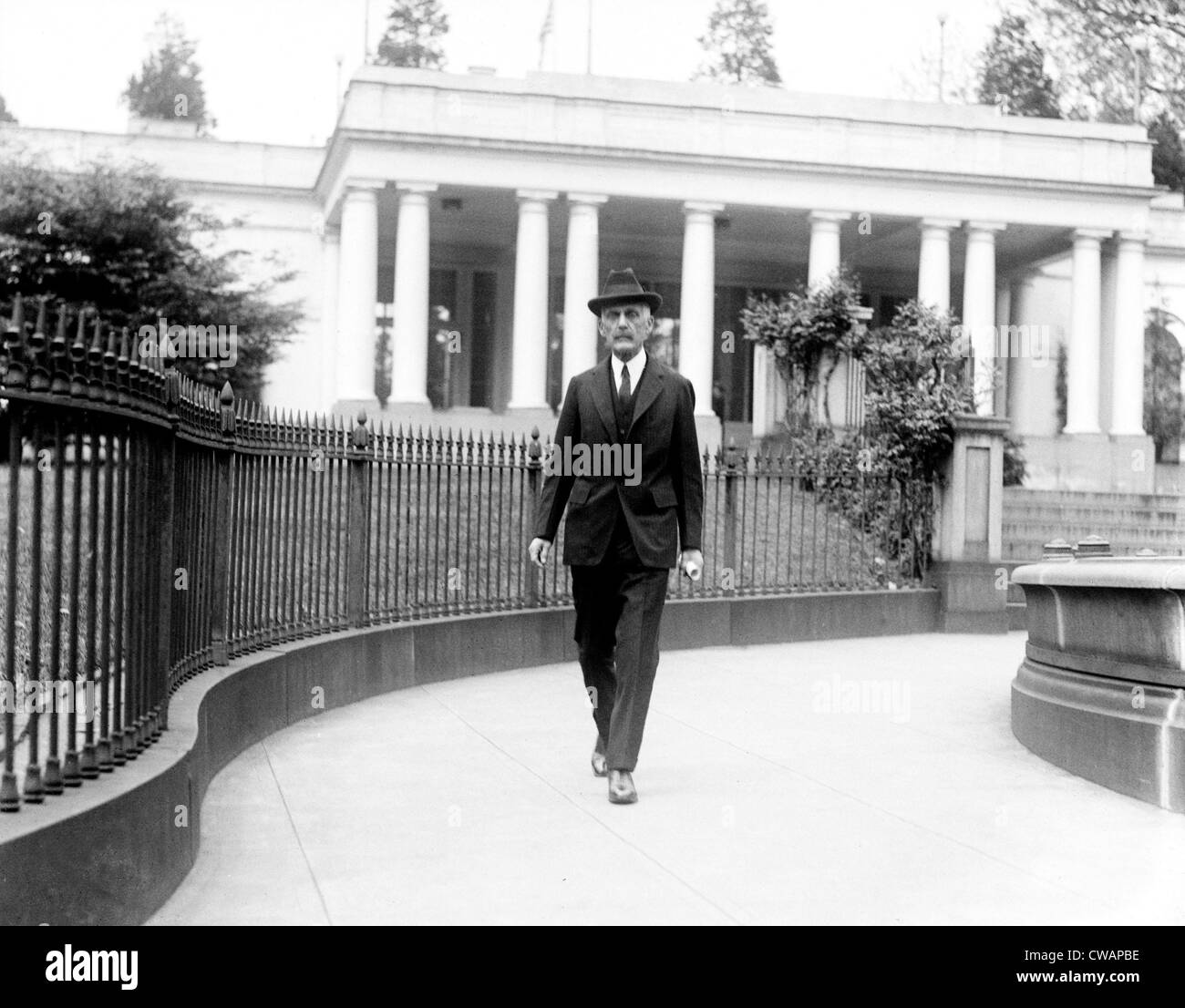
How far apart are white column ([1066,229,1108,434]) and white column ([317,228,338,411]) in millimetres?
16539

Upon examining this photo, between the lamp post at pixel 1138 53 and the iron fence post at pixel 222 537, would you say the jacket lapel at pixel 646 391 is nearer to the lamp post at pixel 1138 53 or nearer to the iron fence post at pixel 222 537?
the iron fence post at pixel 222 537

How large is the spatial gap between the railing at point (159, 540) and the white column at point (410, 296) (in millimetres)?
16653

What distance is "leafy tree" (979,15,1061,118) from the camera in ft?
180

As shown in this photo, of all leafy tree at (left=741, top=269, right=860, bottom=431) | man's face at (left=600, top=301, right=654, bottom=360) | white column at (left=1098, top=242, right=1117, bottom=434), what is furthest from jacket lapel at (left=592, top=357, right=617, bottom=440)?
white column at (left=1098, top=242, right=1117, bottom=434)

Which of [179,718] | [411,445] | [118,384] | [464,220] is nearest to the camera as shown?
[118,384]

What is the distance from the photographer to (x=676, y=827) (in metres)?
6.13

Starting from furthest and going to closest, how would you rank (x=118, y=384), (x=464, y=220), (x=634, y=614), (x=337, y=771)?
1. (x=464, y=220)
2. (x=337, y=771)
3. (x=634, y=614)
4. (x=118, y=384)

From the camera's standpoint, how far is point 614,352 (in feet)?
22.9

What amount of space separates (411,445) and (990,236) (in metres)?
26.3

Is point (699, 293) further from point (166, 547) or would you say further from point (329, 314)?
point (166, 547)

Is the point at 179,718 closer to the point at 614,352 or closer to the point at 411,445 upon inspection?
the point at 614,352

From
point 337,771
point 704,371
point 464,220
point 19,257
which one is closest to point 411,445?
point 337,771

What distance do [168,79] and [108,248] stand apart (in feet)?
151

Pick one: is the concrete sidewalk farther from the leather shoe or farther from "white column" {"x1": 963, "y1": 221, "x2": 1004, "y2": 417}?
"white column" {"x1": 963, "y1": 221, "x2": 1004, "y2": 417}
